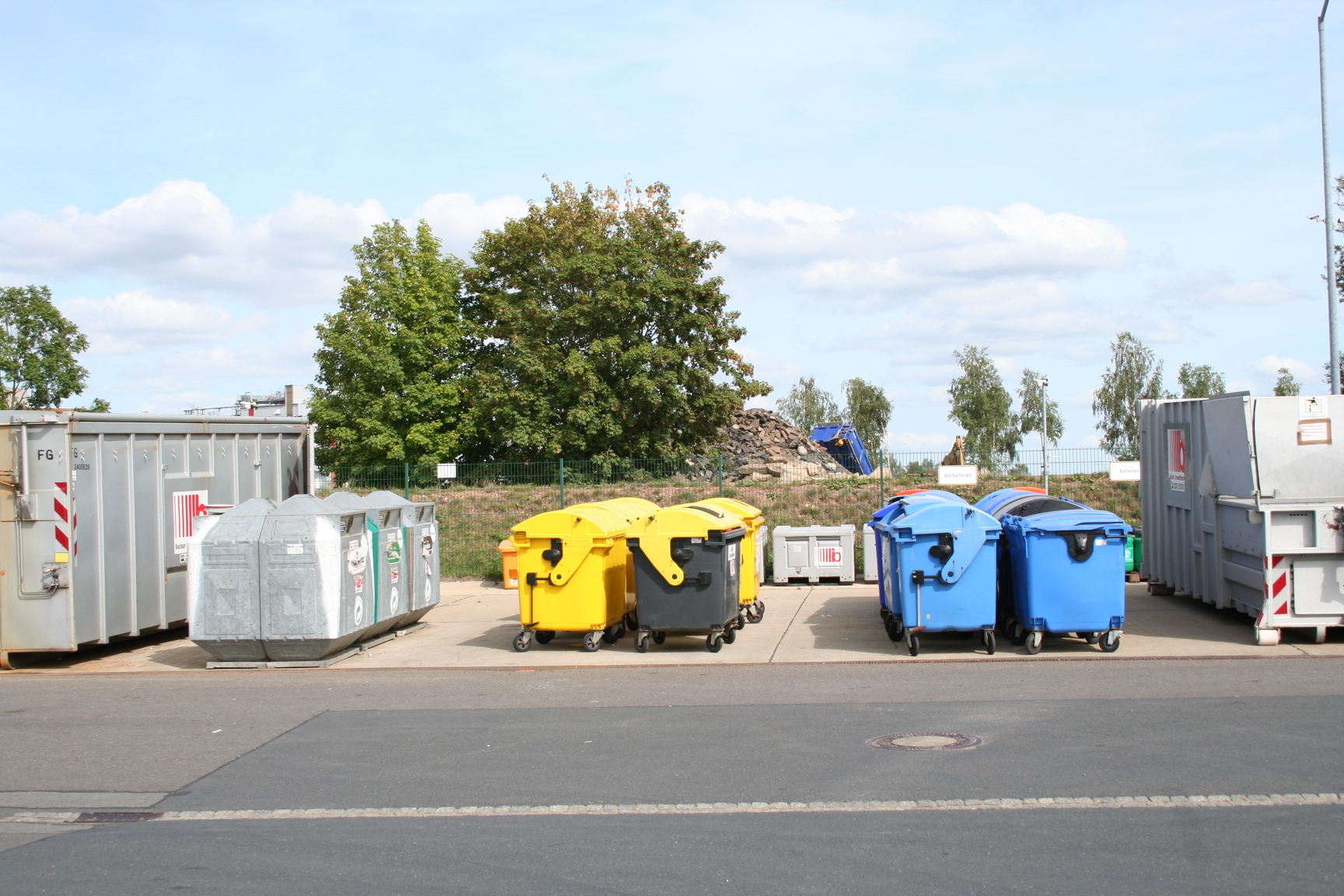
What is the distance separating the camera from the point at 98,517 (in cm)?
1214

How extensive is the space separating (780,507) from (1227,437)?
36.6 ft

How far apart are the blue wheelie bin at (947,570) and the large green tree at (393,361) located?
2614 cm

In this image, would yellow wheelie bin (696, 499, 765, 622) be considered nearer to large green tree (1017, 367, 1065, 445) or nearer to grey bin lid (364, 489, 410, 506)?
grey bin lid (364, 489, 410, 506)

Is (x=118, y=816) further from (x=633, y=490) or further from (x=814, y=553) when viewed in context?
(x=633, y=490)

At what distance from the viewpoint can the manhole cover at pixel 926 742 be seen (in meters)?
7.27

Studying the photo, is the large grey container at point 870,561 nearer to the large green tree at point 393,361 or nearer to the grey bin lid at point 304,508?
the grey bin lid at point 304,508

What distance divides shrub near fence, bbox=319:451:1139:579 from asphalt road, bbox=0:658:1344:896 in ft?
36.0

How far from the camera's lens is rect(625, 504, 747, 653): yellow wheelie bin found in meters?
11.4

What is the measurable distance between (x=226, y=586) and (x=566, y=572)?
3490 mm

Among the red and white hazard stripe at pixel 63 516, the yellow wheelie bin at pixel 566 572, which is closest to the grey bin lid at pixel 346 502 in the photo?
the yellow wheelie bin at pixel 566 572

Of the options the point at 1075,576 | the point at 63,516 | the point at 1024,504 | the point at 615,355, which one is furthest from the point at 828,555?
the point at 615,355

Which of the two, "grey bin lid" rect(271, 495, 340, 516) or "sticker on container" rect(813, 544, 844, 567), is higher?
"grey bin lid" rect(271, 495, 340, 516)

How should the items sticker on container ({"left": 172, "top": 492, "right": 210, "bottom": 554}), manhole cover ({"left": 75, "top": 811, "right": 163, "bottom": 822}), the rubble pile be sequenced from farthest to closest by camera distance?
the rubble pile < sticker on container ({"left": 172, "top": 492, "right": 210, "bottom": 554}) < manhole cover ({"left": 75, "top": 811, "right": 163, "bottom": 822})

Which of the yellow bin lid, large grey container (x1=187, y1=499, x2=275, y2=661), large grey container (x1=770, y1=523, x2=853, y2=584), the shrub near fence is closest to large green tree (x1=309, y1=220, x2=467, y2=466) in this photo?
the shrub near fence
